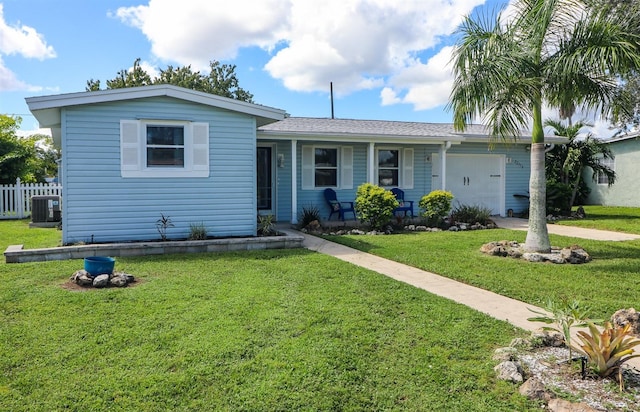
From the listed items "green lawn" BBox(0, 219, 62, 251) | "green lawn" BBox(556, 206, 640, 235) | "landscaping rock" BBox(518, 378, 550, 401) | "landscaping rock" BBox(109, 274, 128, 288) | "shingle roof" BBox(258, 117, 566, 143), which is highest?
"shingle roof" BBox(258, 117, 566, 143)

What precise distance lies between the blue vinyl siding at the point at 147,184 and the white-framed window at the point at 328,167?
3.85 meters

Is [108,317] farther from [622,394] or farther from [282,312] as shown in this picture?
[622,394]

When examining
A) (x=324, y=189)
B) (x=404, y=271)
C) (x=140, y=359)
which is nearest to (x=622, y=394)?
(x=140, y=359)

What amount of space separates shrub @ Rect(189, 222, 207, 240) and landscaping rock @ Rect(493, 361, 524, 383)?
6.38m

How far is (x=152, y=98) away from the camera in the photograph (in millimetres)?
8125

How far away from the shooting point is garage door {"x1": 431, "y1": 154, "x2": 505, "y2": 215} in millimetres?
14156

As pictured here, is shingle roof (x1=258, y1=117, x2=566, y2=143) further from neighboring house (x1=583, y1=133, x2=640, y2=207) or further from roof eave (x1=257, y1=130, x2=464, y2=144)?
neighboring house (x1=583, y1=133, x2=640, y2=207)

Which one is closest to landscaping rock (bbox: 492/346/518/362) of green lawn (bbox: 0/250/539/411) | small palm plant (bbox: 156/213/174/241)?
green lawn (bbox: 0/250/539/411)

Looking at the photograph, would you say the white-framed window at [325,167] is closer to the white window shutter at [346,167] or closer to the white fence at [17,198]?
the white window shutter at [346,167]

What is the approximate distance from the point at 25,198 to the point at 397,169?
1247 cm

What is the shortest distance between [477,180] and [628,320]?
1101 centimetres

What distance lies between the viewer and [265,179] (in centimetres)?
1239

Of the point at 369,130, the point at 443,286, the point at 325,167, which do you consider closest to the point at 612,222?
the point at 369,130

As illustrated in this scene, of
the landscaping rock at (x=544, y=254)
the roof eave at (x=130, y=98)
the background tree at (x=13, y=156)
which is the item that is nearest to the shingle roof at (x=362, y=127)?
the roof eave at (x=130, y=98)
